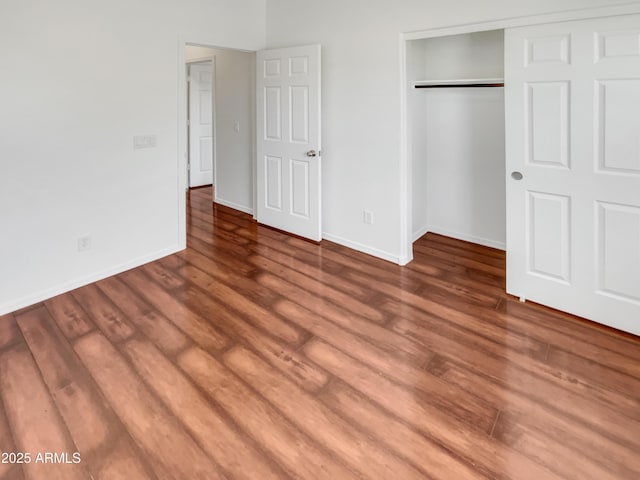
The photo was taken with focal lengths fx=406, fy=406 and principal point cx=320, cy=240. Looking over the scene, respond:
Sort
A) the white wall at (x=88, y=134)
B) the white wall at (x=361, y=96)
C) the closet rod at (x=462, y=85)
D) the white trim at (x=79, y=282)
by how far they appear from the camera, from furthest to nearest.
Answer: the closet rod at (x=462, y=85)
the white wall at (x=361, y=96)
the white trim at (x=79, y=282)
the white wall at (x=88, y=134)

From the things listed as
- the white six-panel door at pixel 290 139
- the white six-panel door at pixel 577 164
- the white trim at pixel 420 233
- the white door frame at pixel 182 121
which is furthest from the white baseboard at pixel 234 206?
the white six-panel door at pixel 577 164

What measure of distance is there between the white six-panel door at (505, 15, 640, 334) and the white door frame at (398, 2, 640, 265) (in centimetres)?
4

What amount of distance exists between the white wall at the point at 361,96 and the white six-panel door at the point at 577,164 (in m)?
0.77

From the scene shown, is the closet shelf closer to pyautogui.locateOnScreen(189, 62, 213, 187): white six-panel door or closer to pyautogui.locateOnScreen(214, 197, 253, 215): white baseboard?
pyautogui.locateOnScreen(214, 197, 253, 215): white baseboard

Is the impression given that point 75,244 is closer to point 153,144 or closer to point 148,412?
point 153,144

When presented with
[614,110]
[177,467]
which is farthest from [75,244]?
[614,110]

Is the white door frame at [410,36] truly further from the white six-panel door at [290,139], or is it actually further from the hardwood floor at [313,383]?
the white six-panel door at [290,139]

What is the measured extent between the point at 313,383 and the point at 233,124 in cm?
412

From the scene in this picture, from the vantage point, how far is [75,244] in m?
3.23

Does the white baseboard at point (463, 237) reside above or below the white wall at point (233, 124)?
below

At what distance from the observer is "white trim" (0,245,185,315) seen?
292 cm

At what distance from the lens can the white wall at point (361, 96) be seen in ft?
11.2

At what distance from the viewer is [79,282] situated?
10.8ft

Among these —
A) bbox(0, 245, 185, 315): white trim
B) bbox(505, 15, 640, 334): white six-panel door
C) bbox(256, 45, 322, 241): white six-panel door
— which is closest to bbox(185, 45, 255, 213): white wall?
bbox(256, 45, 322, 241): white six-panel door
